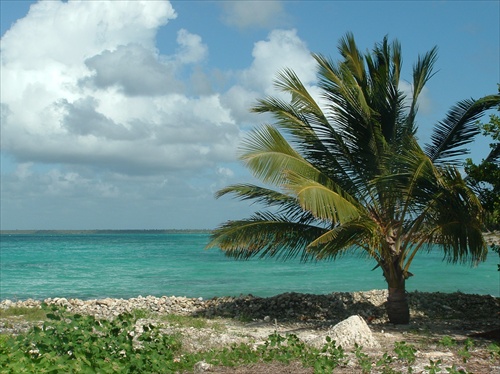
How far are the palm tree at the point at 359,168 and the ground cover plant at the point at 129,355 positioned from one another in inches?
140

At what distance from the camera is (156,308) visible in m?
16.3

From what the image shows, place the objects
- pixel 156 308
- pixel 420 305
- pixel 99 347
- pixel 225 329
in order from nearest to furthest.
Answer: pixel 99 347
pixel 225 329
pixel 420 305
pixel 156 308

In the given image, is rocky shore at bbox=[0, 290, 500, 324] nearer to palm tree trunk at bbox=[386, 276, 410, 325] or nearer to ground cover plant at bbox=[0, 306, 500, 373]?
palm tree trunk at bbox=[386, 276, 410, 325]

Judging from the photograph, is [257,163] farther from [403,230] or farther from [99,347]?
[99,347]

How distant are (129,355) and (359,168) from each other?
7.16 m

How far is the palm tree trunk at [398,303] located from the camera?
12.1 m

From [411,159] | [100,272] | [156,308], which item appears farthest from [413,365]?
[100,272]

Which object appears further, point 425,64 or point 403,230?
point 425,64

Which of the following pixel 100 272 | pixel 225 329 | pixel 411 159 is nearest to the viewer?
pixel 411 159

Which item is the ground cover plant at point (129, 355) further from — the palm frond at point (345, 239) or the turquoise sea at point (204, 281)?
the turquoise sea at point (204, 281)

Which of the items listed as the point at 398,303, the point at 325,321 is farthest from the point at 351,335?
the point at 325,321

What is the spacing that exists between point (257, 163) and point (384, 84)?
3137mm

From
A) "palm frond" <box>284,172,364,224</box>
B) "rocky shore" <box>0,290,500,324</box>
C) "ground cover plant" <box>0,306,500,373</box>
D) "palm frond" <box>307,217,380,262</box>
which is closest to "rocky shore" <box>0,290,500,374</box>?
"rocky shore" <box>0,290,500,324</box>

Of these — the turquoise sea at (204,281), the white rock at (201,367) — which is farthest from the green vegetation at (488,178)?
the turquoise sea at (204,281)
